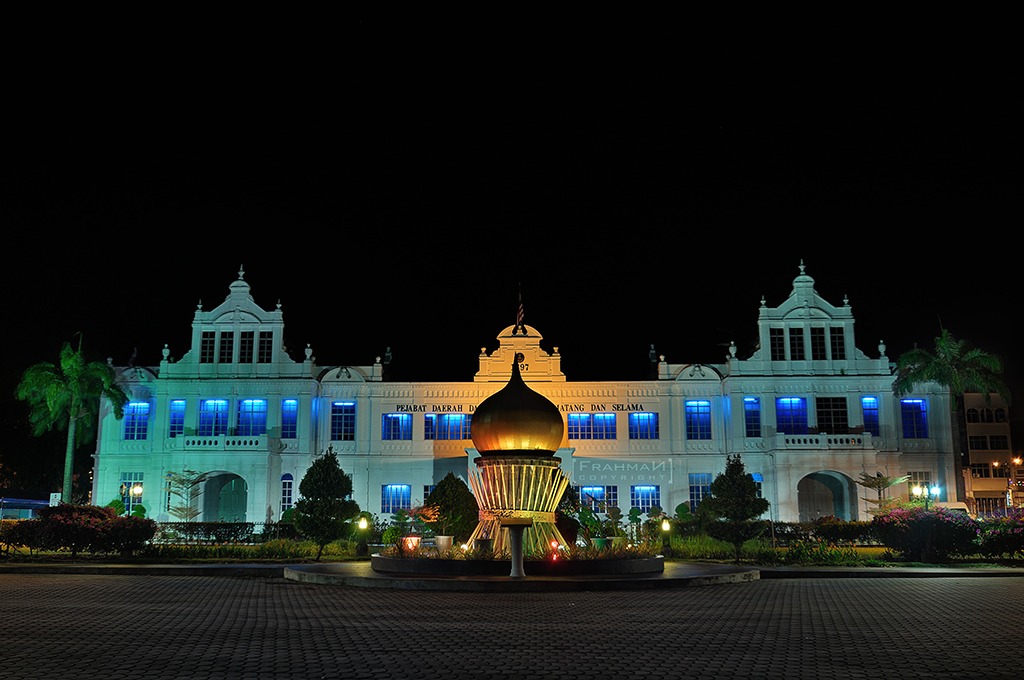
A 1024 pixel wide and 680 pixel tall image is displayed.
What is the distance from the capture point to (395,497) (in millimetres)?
54938

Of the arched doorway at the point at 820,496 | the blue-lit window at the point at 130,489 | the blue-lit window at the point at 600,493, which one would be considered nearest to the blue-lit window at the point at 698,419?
the blue-lit window at the point at 600,493

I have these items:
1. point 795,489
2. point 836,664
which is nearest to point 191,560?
point 836,664

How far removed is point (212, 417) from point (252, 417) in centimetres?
221

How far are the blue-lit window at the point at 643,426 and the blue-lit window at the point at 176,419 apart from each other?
24.7 m

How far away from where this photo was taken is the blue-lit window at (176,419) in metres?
55.4

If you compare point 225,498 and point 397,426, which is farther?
point 225,498

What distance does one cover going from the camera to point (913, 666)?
1077cm

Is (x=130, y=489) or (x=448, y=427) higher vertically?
(x=448, y=427)

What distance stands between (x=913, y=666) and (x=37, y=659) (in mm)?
9468

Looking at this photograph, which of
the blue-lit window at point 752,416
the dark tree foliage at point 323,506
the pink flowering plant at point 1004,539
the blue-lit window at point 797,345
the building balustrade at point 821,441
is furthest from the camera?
the blue-lit window at point 797,345

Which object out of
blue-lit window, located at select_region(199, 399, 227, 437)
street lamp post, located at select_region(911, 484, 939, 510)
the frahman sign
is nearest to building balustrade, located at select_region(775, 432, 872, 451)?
street lamp post, located at select_region(911, 484, 939, 510)

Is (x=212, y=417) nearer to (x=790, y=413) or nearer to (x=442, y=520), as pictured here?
(x=442, y=520)

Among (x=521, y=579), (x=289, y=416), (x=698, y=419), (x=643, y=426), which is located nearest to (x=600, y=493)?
(x=643, y=426)

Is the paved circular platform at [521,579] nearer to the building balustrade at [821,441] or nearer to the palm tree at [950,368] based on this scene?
the building balustrade at [821,441]
